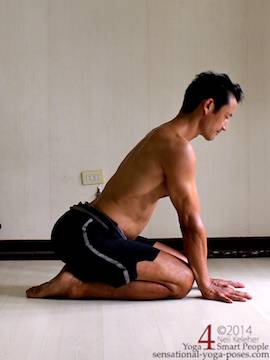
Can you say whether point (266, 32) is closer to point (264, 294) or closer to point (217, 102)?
point (217, 102)

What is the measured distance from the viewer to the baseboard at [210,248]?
13.6 ft

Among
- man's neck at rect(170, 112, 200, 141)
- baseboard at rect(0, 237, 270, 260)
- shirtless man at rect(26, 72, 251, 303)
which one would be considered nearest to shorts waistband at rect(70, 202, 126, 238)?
shirtless man at rect(26, 72, 251, 303)

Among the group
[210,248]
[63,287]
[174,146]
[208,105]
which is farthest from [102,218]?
[210,248]

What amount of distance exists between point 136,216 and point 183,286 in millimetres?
395

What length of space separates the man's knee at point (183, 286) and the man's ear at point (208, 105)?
2.45ft

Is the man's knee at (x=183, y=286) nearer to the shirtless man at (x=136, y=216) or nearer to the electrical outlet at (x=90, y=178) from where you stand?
the shirtless man at (x=136, y=216)

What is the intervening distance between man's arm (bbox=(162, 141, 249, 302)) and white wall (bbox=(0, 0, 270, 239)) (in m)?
1.59

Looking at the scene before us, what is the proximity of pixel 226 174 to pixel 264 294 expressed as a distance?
5.10 ft

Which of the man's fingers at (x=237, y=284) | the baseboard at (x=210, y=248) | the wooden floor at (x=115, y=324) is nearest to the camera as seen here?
the wooden floor at (x=115, y=324)

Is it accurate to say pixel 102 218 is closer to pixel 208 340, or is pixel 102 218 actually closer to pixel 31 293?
pixel 31 293

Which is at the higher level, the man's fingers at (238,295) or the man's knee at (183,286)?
the man's knee at (183,286)

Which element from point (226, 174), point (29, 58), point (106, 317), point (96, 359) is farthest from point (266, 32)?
point (96, 359)

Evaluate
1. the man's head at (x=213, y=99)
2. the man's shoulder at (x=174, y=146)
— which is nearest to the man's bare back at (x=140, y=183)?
the man's shoulder at (x=174, y=146)

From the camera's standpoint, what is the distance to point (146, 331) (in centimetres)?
220
